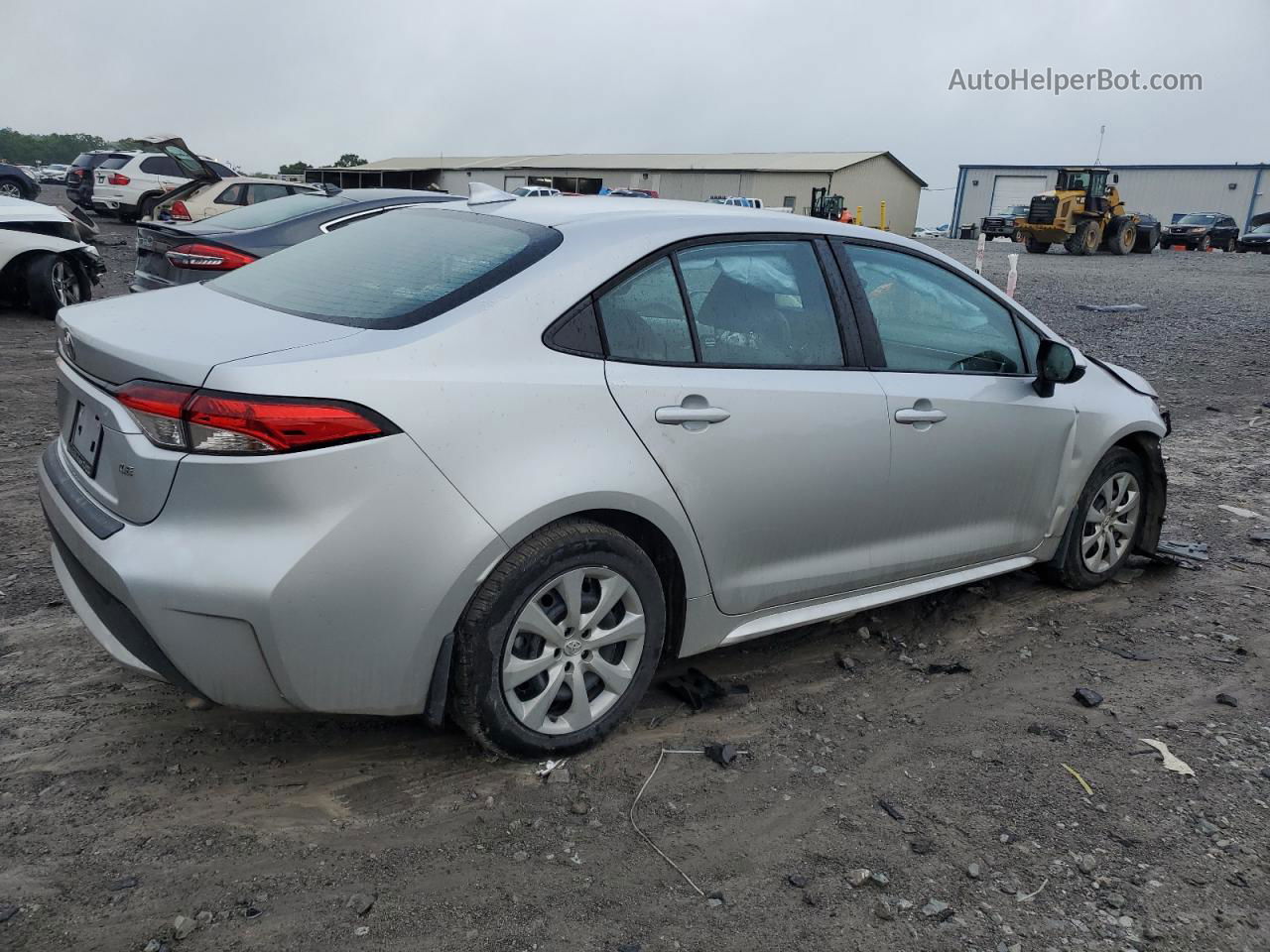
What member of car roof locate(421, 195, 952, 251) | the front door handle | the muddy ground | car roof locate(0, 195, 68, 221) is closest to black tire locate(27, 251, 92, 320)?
car roof locate(0, 195, 68, 221)

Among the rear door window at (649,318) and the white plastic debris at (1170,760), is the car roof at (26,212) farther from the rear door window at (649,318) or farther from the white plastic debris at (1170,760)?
the white plastic debris at (1170,760)

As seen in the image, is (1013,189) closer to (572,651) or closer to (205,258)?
(205,258)

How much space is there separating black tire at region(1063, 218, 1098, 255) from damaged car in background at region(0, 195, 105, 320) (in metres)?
26.8

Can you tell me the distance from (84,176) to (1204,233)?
120 ft

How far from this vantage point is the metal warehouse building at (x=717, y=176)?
57844mm

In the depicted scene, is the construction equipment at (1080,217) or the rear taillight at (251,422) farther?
the construction equipment at (1080,217)

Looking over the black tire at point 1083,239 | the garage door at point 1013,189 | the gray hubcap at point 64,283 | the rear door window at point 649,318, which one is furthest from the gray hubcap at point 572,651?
the garage door at point 1013,189

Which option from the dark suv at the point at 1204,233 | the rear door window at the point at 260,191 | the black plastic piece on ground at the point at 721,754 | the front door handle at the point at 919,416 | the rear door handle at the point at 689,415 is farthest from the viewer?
the dark suv at the point at 1204,233

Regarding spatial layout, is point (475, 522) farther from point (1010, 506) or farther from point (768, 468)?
point (1010, 506)

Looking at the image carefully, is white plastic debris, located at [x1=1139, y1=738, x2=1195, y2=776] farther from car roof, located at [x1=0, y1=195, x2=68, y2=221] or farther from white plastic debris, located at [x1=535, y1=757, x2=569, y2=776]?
car roof, located at [x1=0, y1=195, x2=68, y2=221]

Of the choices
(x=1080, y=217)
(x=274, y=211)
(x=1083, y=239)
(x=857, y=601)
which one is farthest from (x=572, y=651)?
(x=1080, y=217)

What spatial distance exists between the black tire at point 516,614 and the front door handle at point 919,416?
1111mm

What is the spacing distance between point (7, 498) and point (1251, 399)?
981 centimetres

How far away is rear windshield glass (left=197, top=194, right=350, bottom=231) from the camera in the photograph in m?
8.35
